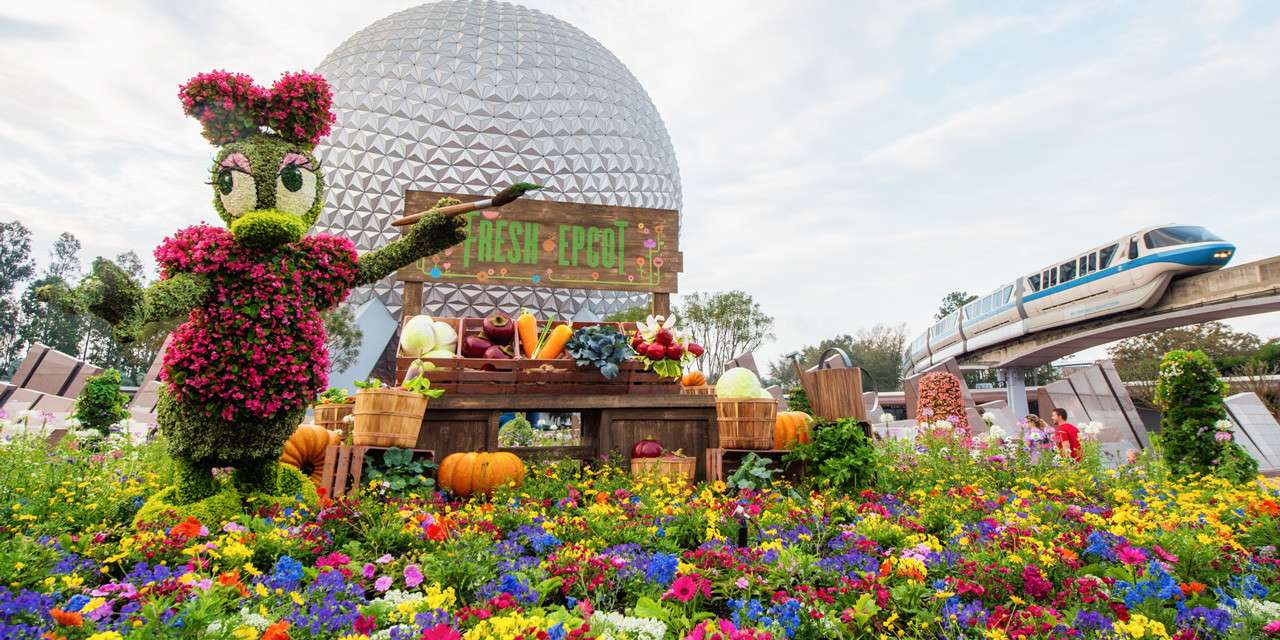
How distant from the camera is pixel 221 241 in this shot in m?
4.62

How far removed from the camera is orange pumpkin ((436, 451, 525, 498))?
5.15 metres

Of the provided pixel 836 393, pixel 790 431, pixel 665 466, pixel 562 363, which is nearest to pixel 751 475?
pixel 665 466

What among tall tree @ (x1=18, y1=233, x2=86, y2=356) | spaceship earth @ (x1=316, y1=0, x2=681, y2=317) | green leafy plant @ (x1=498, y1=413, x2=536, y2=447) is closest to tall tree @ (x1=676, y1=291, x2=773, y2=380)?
spaceship earth @ (x1=316, y1=0, x2=681, y2=317)

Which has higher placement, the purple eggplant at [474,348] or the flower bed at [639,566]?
the purple eggplant at [474,348]

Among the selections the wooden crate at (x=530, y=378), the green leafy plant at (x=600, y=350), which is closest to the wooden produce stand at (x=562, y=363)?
the wooden crate at (x=530, y=378)

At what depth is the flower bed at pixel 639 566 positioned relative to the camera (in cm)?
241

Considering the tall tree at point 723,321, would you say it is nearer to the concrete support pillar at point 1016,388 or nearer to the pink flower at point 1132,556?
the concrete support pillar at point 1016,388

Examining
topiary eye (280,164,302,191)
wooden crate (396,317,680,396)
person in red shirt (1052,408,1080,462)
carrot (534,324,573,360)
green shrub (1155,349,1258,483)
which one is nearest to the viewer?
topiary eye (280,164,302,191)

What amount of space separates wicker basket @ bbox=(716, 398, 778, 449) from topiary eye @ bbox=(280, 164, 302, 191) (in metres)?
3.91

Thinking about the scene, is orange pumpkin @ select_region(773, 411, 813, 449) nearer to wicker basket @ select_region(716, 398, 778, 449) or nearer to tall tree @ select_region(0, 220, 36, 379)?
wicker basket @ select_region(716, 398, 778, 449)

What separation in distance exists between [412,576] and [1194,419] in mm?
10364

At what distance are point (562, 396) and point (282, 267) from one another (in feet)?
8.05

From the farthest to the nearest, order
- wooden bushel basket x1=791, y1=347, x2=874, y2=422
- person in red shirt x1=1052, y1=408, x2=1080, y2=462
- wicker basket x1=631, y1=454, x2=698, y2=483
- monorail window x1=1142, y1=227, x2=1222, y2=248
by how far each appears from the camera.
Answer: monorail window x1=1142, y1=227, x2=1222, y2=248
person in red shirt x1=1052, y1=408, x2=1080, y2=462
wooden bushel basket x1=791, y1=347, x2=874, y2=422
wicker basket x1=631, y1=454, x2=698, y2=483

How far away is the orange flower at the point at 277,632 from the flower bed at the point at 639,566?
10 millimetres
